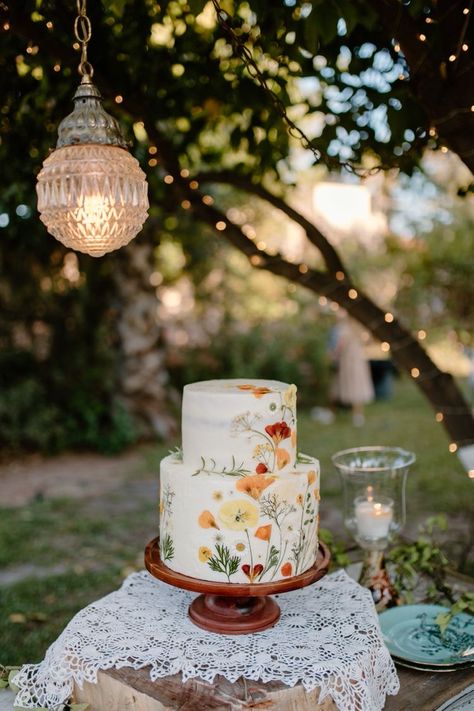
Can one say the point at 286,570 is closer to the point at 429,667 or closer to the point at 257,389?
the point at 257,389

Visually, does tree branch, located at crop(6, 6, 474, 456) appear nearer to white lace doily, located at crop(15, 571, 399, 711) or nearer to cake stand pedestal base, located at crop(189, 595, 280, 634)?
white lace doily, located at crop(15, 571, 399, 711)

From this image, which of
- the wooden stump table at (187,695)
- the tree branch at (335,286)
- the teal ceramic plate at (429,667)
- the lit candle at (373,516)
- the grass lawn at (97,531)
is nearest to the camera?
the wooden stump table at (187,695)

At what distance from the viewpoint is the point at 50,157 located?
83.4 inches

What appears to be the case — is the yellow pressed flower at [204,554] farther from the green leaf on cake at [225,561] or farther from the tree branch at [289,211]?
the tree branch at [289,211]

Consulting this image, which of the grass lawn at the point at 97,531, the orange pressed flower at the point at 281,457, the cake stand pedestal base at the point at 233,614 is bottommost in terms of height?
the grass lawn at the point at 97,531

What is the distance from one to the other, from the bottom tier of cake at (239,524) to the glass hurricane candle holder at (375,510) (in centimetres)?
71

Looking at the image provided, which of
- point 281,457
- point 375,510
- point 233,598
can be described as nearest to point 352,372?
point 375,510

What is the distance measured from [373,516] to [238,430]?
99 cm

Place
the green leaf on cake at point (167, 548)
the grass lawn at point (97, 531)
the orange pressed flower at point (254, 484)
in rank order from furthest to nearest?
the grass lawn at point (97, 531), the green leaf on cake at point (167, 548), the orange pressed flower at point (254, 484)

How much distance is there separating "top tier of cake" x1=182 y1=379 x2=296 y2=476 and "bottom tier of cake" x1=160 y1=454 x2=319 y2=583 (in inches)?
1.4

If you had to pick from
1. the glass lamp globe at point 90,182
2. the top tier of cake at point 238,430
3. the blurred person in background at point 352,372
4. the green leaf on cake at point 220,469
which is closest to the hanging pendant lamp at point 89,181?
the glass lamp globe at point 90,182

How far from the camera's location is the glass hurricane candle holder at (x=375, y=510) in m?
2.88

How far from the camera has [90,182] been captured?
Answer: 2.05 metres

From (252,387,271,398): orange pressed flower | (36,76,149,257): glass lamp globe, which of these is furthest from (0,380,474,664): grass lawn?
(36,76,149,257): glass lamp globe
